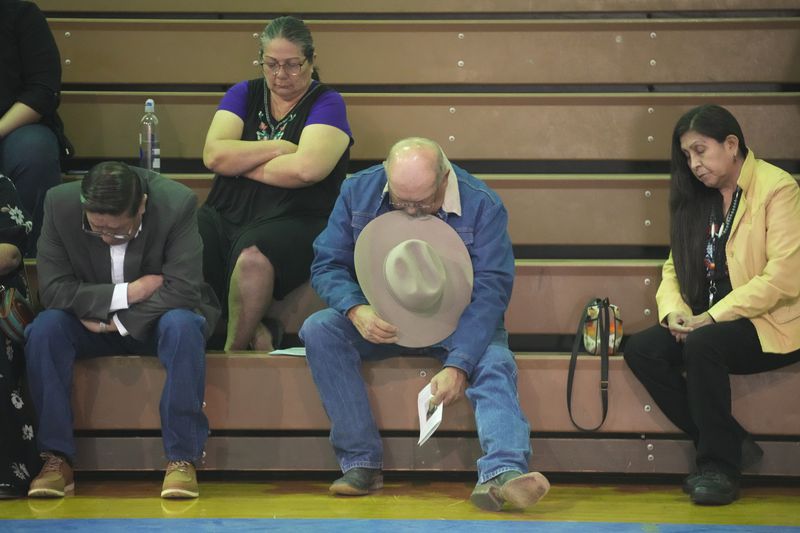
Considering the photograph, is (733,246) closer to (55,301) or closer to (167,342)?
(167,342)

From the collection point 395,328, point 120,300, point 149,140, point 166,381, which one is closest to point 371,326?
point 395,328

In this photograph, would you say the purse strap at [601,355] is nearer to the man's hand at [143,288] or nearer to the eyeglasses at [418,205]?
the eyeglasses at [418,205]

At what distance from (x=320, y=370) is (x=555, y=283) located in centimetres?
91

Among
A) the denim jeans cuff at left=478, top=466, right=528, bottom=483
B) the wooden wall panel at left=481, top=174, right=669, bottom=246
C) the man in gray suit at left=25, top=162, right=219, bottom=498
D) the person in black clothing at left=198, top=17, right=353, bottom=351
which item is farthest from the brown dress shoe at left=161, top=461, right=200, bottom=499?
the wooden wall panel at left=481, top=174, right=669, bottom=246

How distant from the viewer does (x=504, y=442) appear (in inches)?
120

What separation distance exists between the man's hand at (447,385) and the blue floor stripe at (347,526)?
35 centimetres

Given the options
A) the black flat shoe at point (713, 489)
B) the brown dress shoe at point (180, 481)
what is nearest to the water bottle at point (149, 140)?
the brown dress shoe at point (180, 481)

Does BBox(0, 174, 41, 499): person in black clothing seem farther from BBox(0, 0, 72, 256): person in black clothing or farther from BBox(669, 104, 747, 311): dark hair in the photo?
BBox(669, 104, 747, 311): dark hair

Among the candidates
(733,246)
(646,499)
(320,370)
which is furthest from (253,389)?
(733,246)

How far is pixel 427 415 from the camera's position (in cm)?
316

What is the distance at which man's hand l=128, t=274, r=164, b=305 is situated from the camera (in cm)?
330

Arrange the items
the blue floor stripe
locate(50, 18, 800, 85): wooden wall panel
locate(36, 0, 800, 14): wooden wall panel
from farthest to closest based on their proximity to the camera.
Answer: locate(36, 0, 800, 14): wooden wall panel < locate(50, 18, 800, 85): wooden wall panel < the blue floor stripe

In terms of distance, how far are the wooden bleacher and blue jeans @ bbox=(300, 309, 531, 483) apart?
7.6 inches

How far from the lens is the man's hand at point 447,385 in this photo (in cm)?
315
